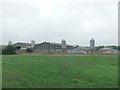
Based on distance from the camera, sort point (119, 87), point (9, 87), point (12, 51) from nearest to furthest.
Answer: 1. point (9, 87)
2. point (119, 87)
3. point (12, 51)


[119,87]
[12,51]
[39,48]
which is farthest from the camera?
[39,48]

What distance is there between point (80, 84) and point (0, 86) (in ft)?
9.55

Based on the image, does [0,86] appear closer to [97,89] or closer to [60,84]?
[60,84]

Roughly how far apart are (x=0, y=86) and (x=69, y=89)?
7.65 ft

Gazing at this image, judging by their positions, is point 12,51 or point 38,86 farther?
point 12,51

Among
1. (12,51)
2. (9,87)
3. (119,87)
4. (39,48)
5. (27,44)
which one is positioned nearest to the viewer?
(9,87)

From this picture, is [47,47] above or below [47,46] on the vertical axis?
below

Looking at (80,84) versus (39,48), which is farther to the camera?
(39,48)

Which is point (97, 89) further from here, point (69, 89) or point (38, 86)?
point (38, 86)

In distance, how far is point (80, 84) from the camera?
26.5 ft

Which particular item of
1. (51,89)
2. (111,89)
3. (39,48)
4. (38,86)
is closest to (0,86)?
(38,86)

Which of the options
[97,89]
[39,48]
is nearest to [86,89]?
[97,89]

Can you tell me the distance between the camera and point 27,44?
→ 67.0 m

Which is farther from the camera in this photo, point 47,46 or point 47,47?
point 47,47
